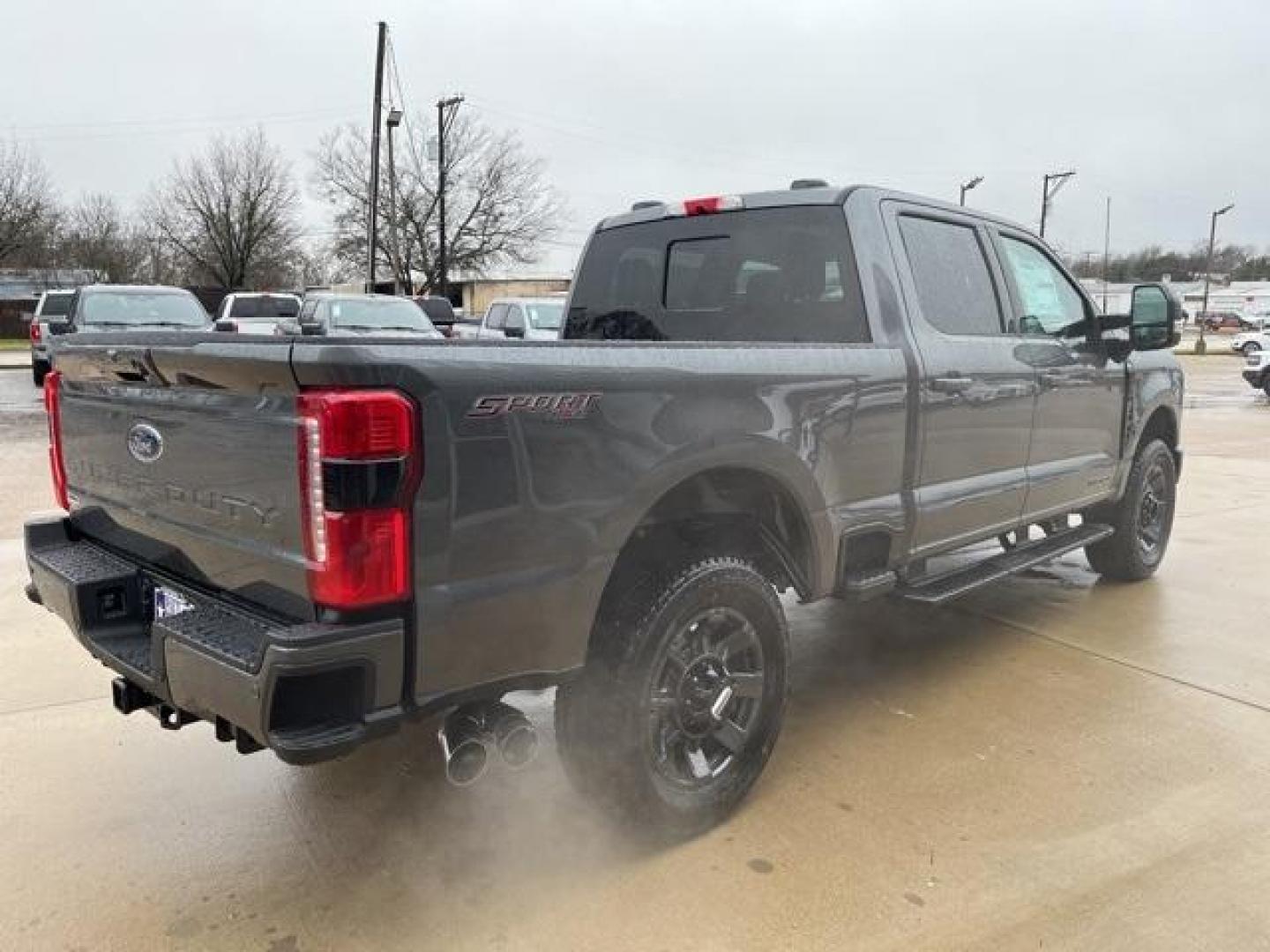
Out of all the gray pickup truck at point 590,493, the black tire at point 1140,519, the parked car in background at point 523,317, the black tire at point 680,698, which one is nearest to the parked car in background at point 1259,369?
the parked car in background at point 523,317

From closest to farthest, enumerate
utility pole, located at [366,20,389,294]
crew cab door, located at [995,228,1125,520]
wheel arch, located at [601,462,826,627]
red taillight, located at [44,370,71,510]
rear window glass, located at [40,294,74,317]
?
wheel arch, located at [601,462,826,627] → red taillight, located at [44,370,71,510] → crew cab door, located at [995,228,1125,520] → rear window glass, located at [40,294,74,317] → utility pole, located at [366,20,389,294]

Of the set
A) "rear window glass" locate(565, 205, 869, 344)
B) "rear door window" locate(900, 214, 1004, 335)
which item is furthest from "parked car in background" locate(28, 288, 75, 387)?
"rear door window" locate(900, 214, 1004, 335)

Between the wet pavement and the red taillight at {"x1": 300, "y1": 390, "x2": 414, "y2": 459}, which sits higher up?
the red taillight at {"x1": 300, "y1": 390, "x2": 414, "y2": 459}

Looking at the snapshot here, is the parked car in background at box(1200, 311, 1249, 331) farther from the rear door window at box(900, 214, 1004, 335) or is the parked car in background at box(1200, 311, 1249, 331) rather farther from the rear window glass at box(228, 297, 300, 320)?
the rear door window at box(900, 214, 1004, 335)

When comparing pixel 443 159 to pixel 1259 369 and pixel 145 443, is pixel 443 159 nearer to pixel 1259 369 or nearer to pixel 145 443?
pixel 1259 369

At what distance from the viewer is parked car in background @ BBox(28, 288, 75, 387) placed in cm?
1786

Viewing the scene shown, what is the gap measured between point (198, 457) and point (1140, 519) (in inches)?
210

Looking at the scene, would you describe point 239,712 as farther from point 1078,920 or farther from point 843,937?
point 1078,920

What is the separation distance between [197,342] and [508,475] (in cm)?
85

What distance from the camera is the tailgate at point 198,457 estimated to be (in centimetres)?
228

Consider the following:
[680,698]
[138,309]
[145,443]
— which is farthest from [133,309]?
[680,698]

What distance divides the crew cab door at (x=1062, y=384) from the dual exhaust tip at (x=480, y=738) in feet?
9.43

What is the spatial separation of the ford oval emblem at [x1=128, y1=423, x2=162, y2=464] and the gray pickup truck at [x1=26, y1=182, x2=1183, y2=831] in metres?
0.01

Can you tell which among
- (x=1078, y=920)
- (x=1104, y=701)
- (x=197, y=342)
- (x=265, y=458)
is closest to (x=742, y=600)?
(x=1078, y=920)
